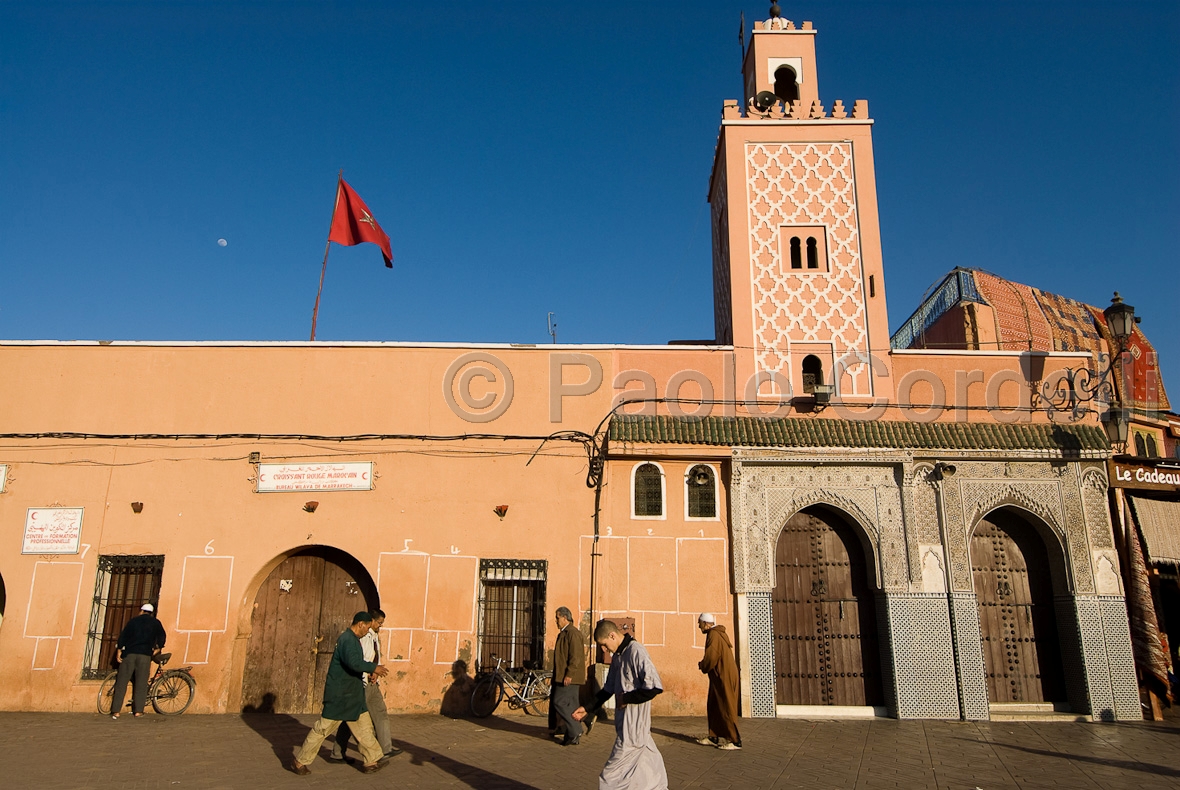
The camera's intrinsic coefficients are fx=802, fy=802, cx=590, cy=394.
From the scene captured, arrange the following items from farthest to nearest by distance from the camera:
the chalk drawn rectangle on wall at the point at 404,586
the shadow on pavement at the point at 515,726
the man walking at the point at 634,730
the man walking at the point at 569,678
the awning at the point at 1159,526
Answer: the awning at the point at 1159,526 → the chalk drawn rectangle on wall at the point at 404,586 → the shadow on pavement at the point at 515,726 → the man walking at the point at 569,678 → the man walking at the point at 634,730

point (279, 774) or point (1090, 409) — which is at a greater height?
point (1090, 409)

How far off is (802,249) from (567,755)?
28.8 ft

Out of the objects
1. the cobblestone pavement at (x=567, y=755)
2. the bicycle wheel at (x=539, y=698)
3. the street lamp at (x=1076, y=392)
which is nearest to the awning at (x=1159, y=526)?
the street lamp at (x=1076, y=392)

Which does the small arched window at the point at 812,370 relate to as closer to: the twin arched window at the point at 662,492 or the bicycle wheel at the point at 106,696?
the twin arched window at the point at 662,492

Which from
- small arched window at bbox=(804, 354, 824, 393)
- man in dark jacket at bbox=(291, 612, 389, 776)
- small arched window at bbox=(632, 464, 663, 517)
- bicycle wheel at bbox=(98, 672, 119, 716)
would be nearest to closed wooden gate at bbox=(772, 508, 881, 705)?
small arched window at bbox=(632, 464, 663, 517)

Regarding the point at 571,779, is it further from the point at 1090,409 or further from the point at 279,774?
the point at 1090,409

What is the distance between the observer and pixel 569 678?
906cm

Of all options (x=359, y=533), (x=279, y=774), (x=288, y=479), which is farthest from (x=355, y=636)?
(x=288, y=479)

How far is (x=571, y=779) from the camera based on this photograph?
24.2 ft

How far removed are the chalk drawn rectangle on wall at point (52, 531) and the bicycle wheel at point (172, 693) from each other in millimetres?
2472

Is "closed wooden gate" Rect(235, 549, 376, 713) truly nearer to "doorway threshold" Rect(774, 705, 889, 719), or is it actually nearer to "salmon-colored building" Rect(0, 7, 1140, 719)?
"salmon-colored building" Rect(0, 7, 1140, 719)

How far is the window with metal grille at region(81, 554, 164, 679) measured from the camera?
454 inches

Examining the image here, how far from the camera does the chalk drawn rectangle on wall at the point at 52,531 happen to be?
38.5 feet

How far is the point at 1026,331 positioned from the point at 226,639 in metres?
17.3
